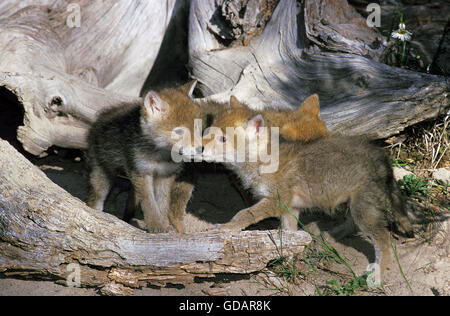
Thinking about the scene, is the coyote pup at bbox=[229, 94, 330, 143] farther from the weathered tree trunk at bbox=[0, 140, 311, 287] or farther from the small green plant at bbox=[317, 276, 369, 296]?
the small green plant at bbox=[317, 276, 369, 296]

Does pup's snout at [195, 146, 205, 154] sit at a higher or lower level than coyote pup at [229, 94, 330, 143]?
lower

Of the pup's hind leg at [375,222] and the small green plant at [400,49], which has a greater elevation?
the small green plant at [400,49]

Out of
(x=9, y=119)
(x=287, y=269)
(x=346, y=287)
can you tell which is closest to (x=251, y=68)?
(x=287, y=269)

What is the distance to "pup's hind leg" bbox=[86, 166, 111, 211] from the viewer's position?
4945 millimetres

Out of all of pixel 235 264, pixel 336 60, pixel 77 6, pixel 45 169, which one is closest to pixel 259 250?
pixel 235 264

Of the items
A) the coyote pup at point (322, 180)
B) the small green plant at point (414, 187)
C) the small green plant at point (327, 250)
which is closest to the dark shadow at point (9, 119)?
the coyote pup at point (322, 180)

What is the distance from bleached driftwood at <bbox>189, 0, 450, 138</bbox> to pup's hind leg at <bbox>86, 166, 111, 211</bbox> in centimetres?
156

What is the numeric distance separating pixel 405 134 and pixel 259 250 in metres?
2.70

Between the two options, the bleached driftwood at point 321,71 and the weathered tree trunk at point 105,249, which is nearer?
the weathered tree trunk at point 105,249

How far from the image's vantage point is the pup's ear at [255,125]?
4.36 m

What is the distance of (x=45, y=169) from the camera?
589cm

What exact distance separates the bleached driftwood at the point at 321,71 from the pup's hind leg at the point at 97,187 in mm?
1563

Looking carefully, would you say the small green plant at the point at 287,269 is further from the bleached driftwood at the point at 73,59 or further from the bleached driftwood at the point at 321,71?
the bleached driftwood at the point at 73,59

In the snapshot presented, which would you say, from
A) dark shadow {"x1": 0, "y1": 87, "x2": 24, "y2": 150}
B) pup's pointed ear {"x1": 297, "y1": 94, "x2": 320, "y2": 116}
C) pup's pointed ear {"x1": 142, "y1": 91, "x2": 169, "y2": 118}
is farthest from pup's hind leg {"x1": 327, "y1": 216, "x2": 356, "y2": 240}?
dark shadow {"x1": 0, "y1": 87, "x2": 24, "y2": 150}
